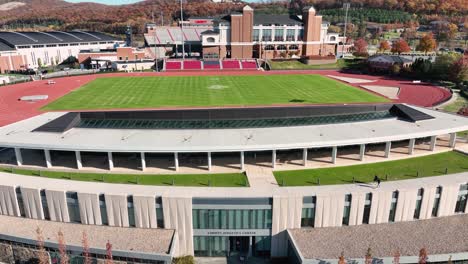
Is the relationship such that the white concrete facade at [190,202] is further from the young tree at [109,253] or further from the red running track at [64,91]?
the red running track at [64,91]

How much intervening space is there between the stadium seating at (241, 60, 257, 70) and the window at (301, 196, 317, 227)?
2802 inches

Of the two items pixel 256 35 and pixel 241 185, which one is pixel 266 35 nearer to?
pixel 256 35

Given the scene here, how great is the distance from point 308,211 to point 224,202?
6169 mm

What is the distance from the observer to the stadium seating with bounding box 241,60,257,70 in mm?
92625

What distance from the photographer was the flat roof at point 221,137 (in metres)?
29.0

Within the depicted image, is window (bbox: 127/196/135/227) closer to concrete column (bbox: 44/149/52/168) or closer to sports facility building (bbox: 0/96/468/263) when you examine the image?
sports facility building (bbox: 0/96/468/263)

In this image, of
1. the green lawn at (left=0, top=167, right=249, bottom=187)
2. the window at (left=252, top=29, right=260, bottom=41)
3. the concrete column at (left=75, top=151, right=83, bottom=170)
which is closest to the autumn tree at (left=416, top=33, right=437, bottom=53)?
the window at (left=252, top=29, right=260, bottom=41)

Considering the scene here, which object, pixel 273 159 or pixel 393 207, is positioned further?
pixel 273 159

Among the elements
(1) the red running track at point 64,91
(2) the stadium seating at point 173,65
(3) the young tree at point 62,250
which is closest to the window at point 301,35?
(1) the red running track at point 64,91

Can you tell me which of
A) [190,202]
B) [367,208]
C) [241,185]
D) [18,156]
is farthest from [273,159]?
[18,156]

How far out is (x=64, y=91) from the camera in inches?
2505

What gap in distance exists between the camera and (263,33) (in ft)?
333

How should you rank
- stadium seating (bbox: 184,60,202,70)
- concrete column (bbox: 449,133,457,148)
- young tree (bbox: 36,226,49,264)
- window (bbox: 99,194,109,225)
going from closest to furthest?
1. young tree (bbox: 36,226,49,264)
2. window (bbox: 99,194,109,225)
3. concrete column (bbox: 449,133,457,148)
4. stadium seating (bbox: 184,60,202,70)

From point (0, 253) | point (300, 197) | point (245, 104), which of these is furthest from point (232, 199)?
point (245, 104)
